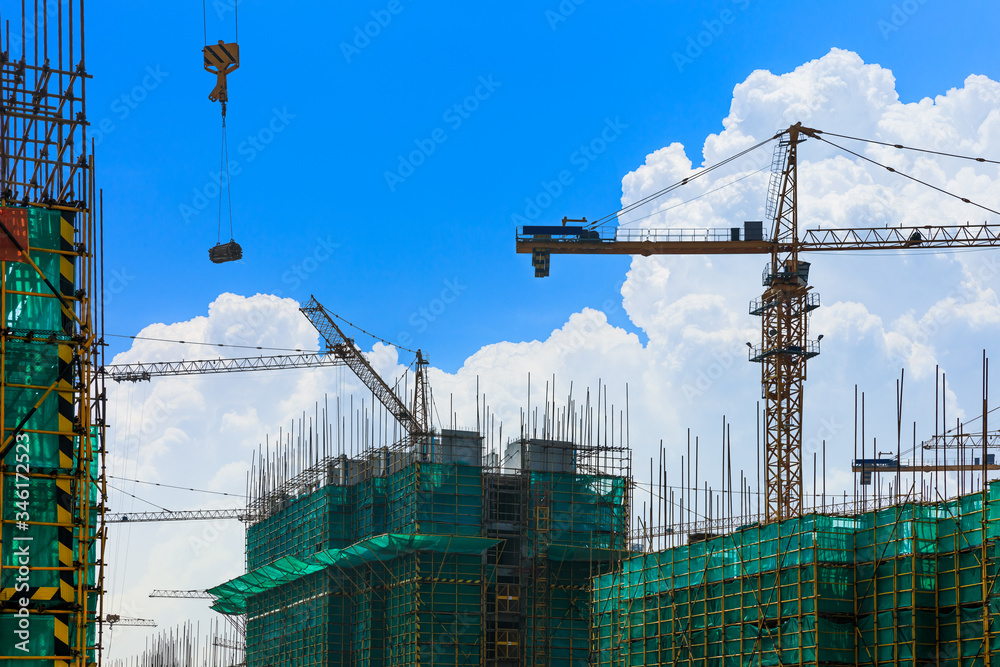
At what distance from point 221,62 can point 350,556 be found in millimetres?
30487

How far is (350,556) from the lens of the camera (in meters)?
71.4

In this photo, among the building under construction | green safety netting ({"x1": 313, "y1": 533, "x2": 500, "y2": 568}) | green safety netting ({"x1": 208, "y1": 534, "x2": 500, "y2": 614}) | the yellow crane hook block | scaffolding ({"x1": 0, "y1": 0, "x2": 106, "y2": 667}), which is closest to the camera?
scaffolding ({"x1": 0, "y1": 0, "x2": 106, "y2": 667})

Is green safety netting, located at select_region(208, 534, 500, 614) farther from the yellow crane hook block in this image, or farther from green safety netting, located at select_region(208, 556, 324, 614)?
the yellow crane hook block

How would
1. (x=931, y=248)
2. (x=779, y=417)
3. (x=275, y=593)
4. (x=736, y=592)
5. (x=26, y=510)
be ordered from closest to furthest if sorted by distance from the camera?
(x=26, y=510) → (x=736, y=592) → (x=779, y=417) → (x=931, y=248) → (x=275, y=593)

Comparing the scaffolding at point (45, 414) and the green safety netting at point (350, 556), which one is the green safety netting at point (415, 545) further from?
the scaffolding at point (45, 414)

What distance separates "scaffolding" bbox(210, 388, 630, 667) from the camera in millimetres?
67188

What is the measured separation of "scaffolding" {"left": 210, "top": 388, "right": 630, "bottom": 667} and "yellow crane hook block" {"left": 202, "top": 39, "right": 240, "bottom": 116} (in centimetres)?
2378

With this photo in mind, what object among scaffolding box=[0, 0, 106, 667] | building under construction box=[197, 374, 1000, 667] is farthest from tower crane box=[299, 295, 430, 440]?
scaffolding box=[0, 0, 106, 667]

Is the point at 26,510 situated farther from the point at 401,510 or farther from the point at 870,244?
the point at 870,244

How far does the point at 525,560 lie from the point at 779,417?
643 inches

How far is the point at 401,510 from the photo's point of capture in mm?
69625

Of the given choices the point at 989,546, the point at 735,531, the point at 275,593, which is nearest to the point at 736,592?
the point at 735,531

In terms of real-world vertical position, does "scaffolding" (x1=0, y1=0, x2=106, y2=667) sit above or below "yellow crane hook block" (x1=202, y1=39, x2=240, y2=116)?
below

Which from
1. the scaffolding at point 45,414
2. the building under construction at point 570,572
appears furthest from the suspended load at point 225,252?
the scaffolding at point 45,414
